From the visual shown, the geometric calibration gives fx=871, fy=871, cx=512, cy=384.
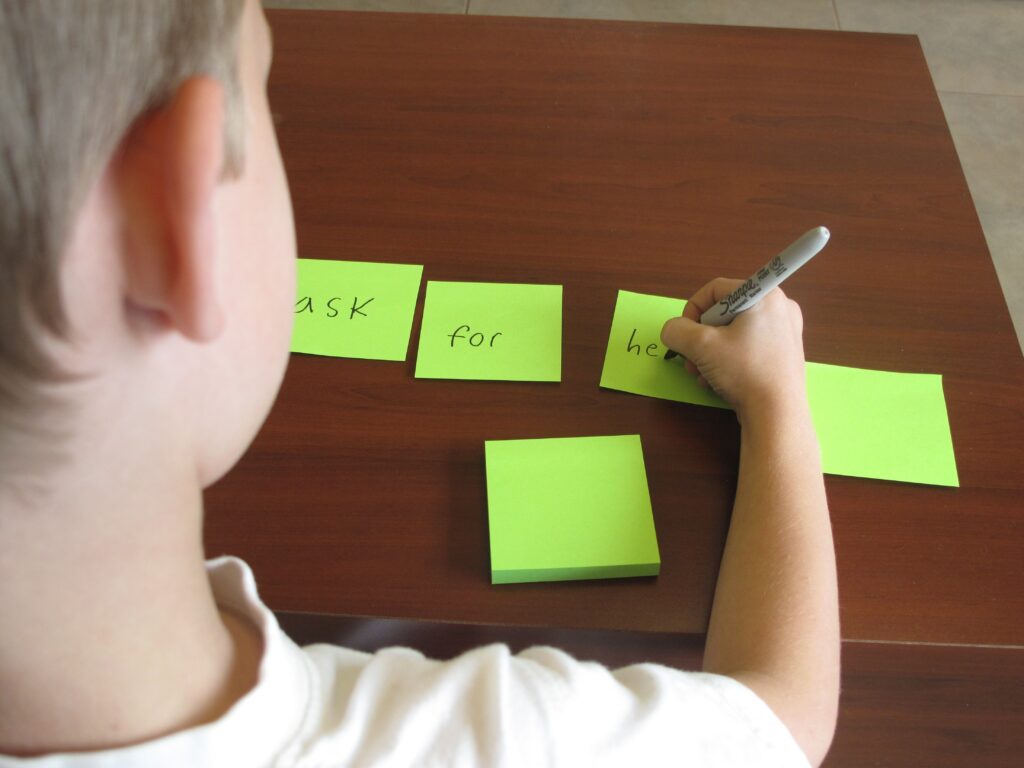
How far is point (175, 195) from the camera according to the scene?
29 cm

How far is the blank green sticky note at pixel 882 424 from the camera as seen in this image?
0.66m

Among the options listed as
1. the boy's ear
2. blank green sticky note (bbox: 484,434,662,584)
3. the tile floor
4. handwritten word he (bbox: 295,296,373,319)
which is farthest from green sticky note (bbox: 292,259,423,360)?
the tile floor

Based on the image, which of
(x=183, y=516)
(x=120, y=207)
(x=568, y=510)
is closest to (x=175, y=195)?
(x=120, y=207)

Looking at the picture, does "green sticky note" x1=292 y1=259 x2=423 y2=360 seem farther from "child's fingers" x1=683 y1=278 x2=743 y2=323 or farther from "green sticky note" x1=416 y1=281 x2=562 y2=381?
"child's fingers" x1=683 y1=278 x2=743 y2=323

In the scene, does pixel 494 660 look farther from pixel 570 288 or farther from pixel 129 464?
pixel 570 288

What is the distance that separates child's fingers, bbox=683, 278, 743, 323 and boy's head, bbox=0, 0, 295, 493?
1.45 ft

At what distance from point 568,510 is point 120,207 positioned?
40 centimetres

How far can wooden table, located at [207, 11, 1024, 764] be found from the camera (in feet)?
1.96

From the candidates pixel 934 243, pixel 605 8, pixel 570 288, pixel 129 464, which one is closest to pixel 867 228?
pixel 934 243

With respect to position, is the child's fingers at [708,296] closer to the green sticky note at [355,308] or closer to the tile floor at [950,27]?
the green sticky note at [355,308]

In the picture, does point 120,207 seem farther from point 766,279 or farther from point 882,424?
point 882,424

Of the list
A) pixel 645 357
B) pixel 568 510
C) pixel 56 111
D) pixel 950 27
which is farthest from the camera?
pixel 950 27

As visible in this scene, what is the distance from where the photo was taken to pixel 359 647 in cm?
60

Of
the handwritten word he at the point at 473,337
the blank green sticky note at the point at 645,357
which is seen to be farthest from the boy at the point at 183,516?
the handwritten word he at the point at 473,337
